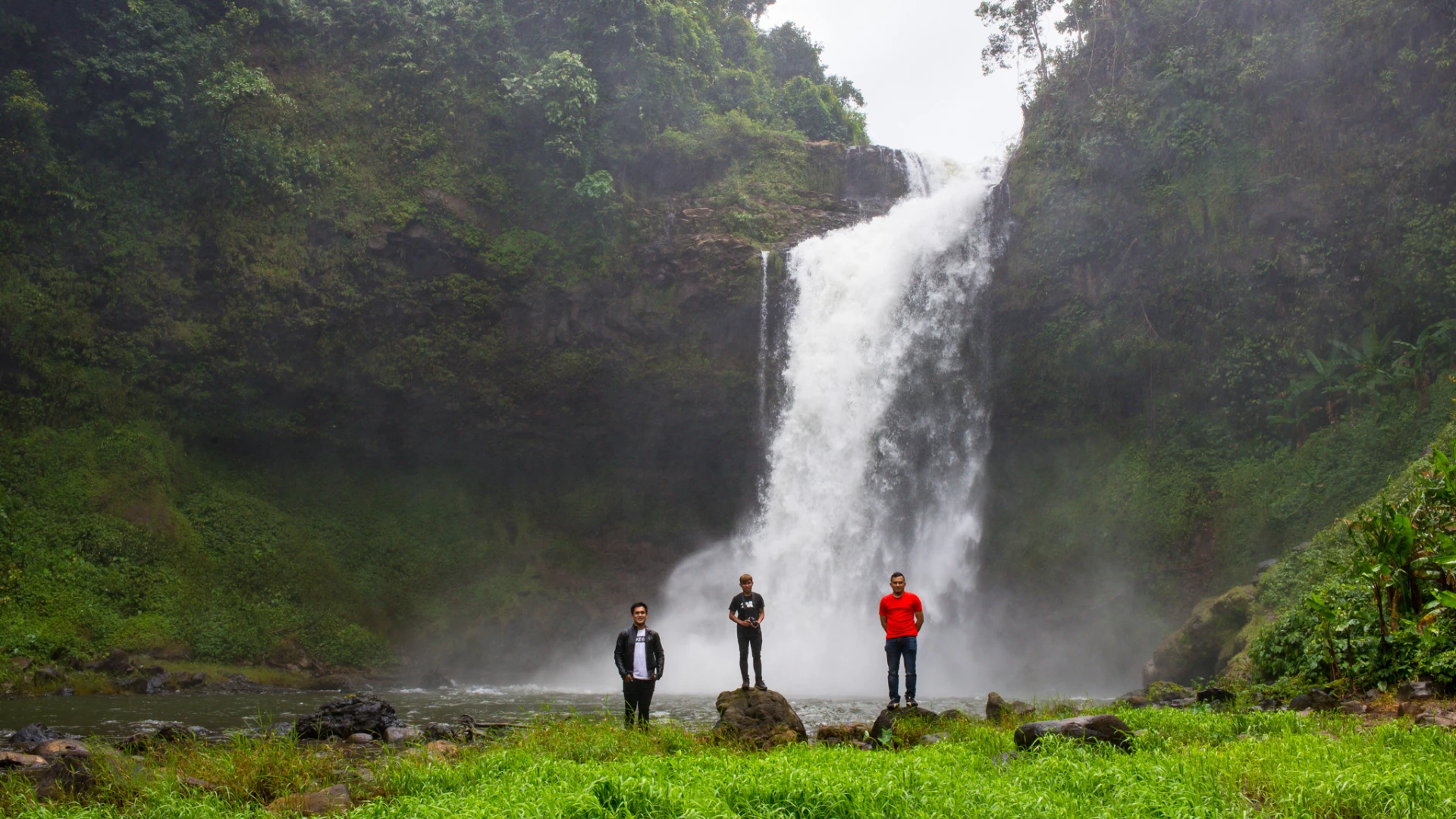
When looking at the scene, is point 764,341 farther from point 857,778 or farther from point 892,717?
point 857,778

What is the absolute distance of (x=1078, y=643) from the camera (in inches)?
750

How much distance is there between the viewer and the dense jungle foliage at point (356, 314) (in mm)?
18969

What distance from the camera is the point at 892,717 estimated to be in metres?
8.46

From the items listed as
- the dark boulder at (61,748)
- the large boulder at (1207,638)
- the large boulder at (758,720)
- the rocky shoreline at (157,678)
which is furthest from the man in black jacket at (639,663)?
the rocky shoreline at (157,678)

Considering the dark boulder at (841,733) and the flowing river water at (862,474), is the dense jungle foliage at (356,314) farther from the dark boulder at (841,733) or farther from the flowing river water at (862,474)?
the dark boulder at (841,733)

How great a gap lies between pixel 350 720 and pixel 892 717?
19.7ft

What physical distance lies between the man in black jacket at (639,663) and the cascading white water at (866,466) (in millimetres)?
10607

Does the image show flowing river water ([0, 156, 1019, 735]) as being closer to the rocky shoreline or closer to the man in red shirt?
the rocky shoreline

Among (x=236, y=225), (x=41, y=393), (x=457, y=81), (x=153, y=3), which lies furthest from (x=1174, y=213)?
(x=41, y=393)

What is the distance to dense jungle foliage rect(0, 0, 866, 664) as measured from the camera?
62.2ft

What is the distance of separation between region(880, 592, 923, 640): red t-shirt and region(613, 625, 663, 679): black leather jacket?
2.46 metres

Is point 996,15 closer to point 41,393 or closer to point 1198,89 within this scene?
point 1198,89

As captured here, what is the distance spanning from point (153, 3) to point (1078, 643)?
80.4 ft

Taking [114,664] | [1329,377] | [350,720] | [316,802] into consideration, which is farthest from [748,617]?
[1329,377]
